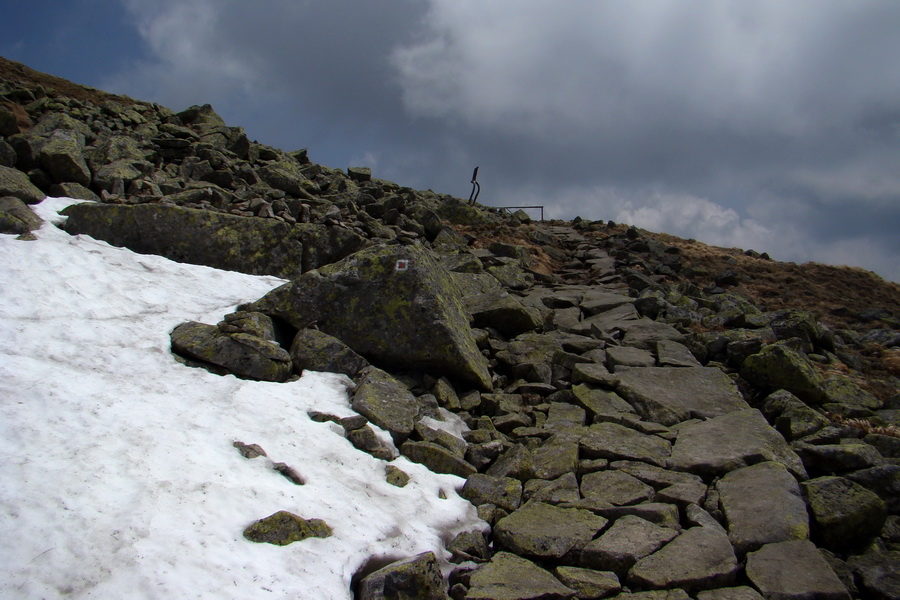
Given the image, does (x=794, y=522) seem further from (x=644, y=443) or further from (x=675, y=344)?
(x=675, y=344)

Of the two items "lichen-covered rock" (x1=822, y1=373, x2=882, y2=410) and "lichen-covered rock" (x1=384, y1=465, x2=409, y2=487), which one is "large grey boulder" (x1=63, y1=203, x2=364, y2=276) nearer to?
"lichen-covered rock" (x1=384, y1=465, x2=409, y2=487)

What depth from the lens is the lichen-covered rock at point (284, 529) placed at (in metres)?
5.59

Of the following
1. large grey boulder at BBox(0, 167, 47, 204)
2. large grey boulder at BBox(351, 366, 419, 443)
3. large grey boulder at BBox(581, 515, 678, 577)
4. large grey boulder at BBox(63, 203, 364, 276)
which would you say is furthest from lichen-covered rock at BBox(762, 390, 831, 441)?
large grey boulder at BBox(0, 167, 47, 204)

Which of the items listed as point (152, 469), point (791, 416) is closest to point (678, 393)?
point (791, 416)

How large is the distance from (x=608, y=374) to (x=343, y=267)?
632 centimetres

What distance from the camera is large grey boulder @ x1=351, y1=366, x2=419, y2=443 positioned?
8789mm

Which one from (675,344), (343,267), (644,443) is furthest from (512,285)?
(644,443)

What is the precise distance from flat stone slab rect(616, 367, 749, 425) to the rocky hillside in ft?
0.16

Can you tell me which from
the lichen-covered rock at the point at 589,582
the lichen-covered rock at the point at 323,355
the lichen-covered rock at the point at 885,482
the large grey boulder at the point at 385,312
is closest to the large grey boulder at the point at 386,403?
the lichen-covered rock at the point at 323,355

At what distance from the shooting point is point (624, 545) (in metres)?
6.39

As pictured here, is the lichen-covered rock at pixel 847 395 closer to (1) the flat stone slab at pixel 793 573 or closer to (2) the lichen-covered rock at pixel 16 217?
(1) the flat stone slab at pixel 793 573

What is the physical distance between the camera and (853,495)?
700 centimetres

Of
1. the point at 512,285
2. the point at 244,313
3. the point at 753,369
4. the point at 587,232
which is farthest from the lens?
the point at 587,232

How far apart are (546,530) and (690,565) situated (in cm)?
171
